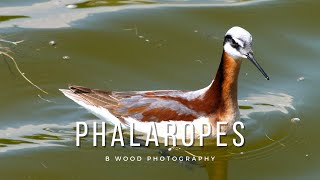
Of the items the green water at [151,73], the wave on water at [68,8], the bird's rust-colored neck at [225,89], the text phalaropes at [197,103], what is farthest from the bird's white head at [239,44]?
the wave on water at [68,8]

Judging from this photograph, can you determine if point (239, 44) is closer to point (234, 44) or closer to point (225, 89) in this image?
point (234, 44)

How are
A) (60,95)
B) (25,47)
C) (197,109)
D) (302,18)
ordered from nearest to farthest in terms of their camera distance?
(197,109), (60,95), (25,47), (302,18)

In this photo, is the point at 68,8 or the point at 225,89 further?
the point at 68,8

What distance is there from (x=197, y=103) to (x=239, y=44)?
0.84 metres

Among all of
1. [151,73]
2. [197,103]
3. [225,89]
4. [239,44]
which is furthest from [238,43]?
[151,73]

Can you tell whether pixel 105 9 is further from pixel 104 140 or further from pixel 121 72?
pixel 104 140

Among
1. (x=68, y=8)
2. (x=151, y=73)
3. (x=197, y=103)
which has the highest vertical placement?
(x=68, y=8)

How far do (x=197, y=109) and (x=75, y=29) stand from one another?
3.31m

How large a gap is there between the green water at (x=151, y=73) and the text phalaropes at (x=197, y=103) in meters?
0.38

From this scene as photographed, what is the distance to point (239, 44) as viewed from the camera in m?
8.82

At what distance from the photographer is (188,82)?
10586mm

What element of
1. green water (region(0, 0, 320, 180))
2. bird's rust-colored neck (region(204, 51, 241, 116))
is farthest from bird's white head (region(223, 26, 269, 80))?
green water (region(0, 0, 320, 180))

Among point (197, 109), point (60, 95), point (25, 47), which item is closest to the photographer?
point (197, 109)

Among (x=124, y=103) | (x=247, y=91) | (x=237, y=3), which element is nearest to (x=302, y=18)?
(x=237, y=3)
